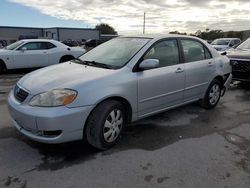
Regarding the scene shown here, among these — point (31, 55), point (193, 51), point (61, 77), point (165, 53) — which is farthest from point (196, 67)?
point (31, 55)

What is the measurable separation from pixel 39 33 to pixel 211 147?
2043 inches

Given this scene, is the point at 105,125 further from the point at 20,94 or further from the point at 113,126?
the point at 20,94

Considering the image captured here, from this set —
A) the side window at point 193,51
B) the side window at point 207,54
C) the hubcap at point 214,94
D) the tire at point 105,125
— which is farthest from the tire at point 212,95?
the tire at point 105,125

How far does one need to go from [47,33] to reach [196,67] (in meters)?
51.7

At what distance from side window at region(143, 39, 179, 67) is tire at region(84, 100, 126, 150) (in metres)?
1.04

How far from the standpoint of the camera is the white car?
11.3 meters

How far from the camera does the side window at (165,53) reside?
15.6 feet

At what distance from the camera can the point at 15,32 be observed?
5012 centimetres

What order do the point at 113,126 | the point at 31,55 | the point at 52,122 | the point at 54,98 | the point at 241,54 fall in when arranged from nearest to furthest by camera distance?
1. the point at 52,122
2. the point at 54,98
3. the point at 113,126
4. the point at 241,54
5. the point at 31,55

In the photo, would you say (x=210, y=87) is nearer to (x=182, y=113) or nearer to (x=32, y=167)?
(x=182, y=113)

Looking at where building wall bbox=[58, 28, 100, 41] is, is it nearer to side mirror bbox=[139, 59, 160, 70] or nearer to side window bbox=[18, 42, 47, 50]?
side window bbox=[18, 42, 47, 50]

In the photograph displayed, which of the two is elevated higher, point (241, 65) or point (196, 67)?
point (196, 67)

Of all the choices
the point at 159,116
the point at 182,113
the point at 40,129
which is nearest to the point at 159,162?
the point at 40,129

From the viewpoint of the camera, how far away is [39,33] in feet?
171
